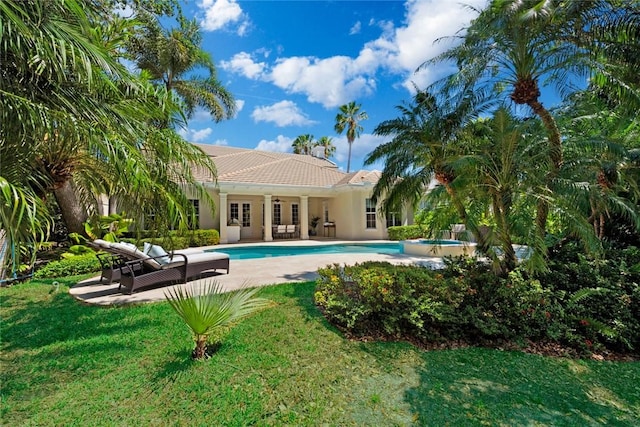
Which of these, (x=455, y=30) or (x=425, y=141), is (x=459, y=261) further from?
(x=455, y=30)

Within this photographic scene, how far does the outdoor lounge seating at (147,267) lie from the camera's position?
7.70 meters

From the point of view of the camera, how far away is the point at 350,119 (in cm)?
4109

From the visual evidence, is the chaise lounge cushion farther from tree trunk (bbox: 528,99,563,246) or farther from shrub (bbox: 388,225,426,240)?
shrub (bbox: 388,225,426,240)

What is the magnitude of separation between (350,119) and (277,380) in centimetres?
4025

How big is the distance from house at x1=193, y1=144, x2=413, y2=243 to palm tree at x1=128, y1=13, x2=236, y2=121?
4608mm

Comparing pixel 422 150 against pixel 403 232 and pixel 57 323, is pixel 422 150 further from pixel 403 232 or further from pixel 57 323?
pixel 403 232

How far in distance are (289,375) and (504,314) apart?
4844mm

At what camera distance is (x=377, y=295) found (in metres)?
6.07

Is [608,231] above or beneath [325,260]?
above

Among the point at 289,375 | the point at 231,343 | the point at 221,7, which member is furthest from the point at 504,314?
the point at 221,7

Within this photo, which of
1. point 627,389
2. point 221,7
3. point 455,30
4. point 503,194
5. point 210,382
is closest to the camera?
point 210,382

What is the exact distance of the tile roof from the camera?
67.8 feet

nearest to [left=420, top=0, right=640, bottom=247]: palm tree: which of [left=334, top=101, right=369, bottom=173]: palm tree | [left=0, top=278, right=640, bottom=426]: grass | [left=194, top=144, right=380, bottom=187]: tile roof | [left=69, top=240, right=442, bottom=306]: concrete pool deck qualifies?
[left=0, top=278, right=640, bottom=426]: grass

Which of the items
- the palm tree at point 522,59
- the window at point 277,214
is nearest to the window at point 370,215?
the window at point 277,214
